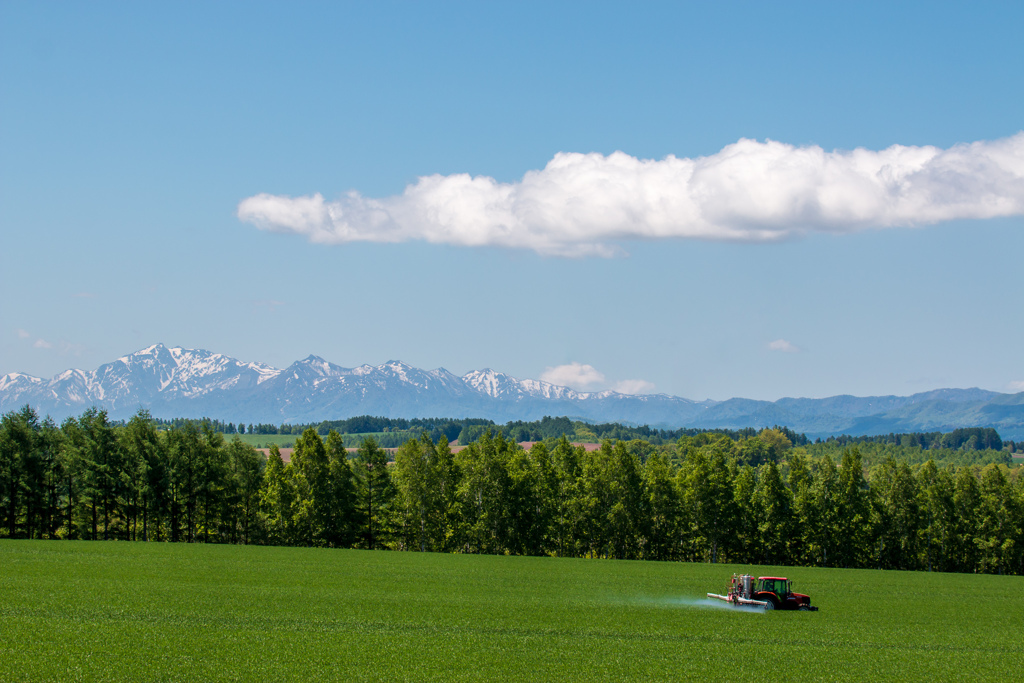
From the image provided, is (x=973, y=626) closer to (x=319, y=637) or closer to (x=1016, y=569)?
(x=319, y=637)

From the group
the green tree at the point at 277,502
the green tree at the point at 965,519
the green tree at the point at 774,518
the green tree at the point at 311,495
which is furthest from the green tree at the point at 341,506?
the green tree at the point at 965,519

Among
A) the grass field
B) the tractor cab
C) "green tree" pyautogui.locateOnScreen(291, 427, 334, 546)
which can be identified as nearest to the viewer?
the grass field

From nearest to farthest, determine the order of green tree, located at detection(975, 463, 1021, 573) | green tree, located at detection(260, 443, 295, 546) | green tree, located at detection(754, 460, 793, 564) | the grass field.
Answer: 1. the grass field
2. green tree, located at detection(754, 460, 793, 564)
3. green tree, located at detection(975, 463, 1021, 573)
4. green tree, located at detection(260, 443, 295, 546)

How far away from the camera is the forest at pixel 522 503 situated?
9950 centimetres

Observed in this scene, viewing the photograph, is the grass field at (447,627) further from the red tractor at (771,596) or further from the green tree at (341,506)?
the green tree at (341,506)

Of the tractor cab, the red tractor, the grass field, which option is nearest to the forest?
the grass field

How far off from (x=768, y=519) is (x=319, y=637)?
248ft

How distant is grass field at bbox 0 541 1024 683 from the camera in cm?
3183

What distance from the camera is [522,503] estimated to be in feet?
331

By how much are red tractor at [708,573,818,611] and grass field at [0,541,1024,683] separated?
1575 millimetres

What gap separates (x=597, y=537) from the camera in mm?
101125

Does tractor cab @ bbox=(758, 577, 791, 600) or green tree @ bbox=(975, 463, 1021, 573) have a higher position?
tractor cab @ bbox=(758, 577, 791, 600)

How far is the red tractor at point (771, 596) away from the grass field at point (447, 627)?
1.58 metres

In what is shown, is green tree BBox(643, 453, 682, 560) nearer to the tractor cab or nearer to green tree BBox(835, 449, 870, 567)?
green tree BBox(835, 449, 870, 567)
